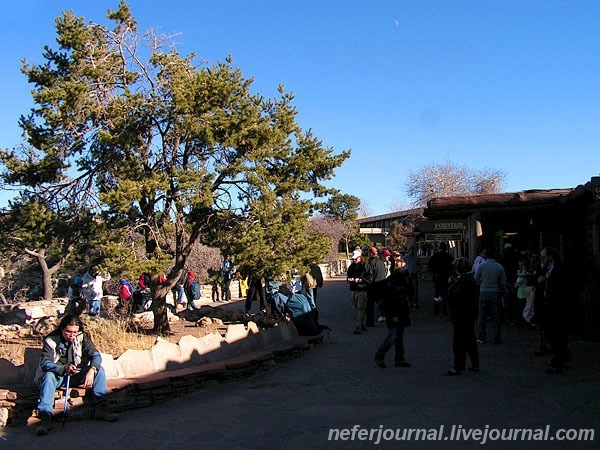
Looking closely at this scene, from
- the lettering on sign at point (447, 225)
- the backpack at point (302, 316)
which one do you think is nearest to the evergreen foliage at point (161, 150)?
the backpack at point (302, 316)

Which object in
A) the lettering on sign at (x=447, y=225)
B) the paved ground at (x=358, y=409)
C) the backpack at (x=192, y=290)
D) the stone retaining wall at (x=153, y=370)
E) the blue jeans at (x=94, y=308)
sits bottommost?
the paved ground at (x=358, y=409)

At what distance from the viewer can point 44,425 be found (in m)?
6.21

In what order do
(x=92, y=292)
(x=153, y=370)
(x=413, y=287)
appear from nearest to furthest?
(x=153, y=370) → (x=92, y=292) → (x=413, y=287)

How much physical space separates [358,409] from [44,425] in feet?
10.6

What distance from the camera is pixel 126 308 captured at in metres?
15.7

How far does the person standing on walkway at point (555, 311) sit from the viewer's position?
26.4 feet

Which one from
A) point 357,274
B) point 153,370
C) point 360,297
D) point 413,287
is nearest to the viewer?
point 153,370

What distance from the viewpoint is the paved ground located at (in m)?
5.64

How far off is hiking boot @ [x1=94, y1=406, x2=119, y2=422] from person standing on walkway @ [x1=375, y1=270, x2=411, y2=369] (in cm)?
385

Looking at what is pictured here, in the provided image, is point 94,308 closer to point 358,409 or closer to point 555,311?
point 358,409

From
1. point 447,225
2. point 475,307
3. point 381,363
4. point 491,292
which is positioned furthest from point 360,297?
point 381,363

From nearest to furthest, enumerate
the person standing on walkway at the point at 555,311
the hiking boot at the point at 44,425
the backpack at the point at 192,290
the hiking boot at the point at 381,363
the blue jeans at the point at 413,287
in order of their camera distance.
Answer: the hiking boot at the point at 44,425 < the person standing on walkway at the point at 555,311 < the hiking boot at the point at 381,363 < the blue jeans at the point at 413,287 < the backpack at the point at 192,290

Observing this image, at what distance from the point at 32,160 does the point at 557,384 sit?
949cm

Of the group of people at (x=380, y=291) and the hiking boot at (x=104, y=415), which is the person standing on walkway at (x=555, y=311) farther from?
the hiking boot at (x=104, y=415)
